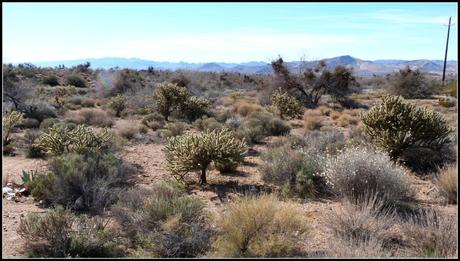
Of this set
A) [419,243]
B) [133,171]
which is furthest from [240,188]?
[419,243]

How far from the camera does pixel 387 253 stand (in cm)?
557

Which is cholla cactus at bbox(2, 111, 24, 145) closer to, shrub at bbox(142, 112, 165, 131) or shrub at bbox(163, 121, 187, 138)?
shrub at bbox(163, 121, 187, 138)

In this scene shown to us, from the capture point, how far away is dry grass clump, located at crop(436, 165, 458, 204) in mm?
8578

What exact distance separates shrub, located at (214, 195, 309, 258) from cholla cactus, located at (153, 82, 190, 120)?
53.9 ft

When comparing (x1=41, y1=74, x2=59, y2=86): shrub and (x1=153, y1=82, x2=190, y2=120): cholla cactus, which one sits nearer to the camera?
(x1=153, y1=82, x2=190, y2=120): cholla cactus

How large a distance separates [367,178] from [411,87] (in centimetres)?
3122

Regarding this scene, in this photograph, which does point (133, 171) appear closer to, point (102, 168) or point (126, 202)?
point (102, 168)

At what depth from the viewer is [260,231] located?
598cm

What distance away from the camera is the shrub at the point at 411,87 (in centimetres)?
3647

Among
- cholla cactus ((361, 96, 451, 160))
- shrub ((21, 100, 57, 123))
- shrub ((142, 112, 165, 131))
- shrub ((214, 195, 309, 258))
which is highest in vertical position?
cholla cactus ((361, 96, 451, 160))

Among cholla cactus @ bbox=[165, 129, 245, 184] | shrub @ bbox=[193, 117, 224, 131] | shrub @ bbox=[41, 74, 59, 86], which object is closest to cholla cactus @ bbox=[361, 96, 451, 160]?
cholla cactus @ bbox=[165, 129, 245, 184]

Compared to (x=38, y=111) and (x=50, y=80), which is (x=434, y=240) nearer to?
(x=38, y=111)

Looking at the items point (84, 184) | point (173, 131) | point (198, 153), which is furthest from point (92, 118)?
point (84, 184)

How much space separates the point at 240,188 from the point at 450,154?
544 cm
